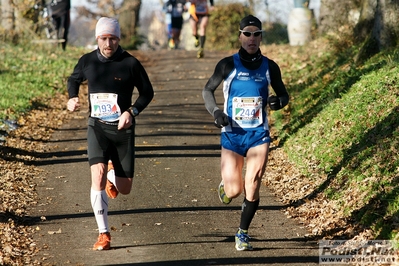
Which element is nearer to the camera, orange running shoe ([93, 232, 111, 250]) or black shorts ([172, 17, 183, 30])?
orange running shoe ([93, 232, 111, 250])

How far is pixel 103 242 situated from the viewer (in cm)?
845

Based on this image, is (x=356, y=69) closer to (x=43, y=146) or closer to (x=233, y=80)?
(x=43, y=146)

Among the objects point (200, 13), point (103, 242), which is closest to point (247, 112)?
point (103, 242)

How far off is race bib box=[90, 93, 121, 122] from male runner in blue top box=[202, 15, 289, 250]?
38.5 inches

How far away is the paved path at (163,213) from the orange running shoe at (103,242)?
66 mm

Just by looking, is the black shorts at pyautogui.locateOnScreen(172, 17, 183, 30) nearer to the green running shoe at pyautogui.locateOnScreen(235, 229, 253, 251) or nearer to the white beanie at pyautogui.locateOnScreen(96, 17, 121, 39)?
the white beanie at pyautogui.locateOnScreen(96, 17, 121, 39)

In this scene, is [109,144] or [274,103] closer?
[274,103]

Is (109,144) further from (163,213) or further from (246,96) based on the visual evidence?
(163,213)

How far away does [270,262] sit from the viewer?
793cm

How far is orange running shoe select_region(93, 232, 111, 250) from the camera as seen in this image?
844 cm

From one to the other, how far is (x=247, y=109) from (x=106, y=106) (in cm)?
150

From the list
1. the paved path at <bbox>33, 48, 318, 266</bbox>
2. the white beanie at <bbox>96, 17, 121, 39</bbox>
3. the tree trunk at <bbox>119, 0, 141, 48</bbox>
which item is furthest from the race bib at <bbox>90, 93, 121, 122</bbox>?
the tree trunk at <bbox>119, 0, 141, 48</bbox>

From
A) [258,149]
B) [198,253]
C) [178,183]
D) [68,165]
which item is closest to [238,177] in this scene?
[258,149]

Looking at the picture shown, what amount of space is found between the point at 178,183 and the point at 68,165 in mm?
2278
